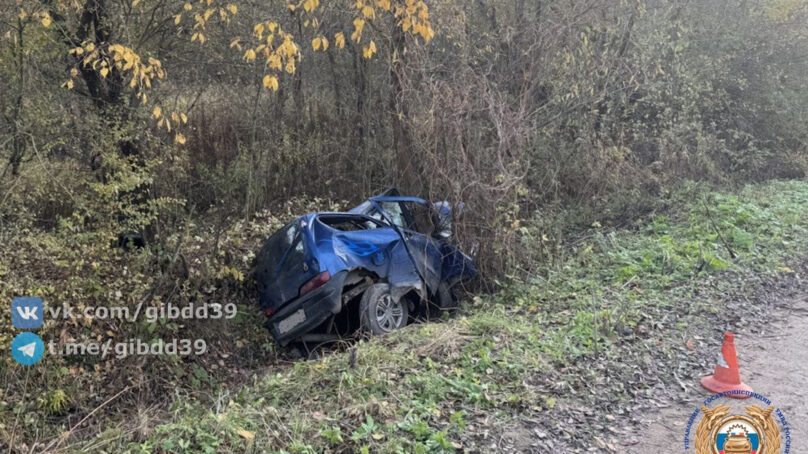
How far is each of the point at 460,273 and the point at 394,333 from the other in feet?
7.10

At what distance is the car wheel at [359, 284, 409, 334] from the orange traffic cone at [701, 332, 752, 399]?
3494 mm

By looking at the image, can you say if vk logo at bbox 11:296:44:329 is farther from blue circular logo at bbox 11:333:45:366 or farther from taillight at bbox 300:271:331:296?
taillight at bbox 300:271:331:296

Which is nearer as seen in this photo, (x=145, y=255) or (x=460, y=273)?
(x=145, y=255)

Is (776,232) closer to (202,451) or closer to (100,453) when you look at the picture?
(202,451)

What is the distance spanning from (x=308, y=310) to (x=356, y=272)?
0.73 meters

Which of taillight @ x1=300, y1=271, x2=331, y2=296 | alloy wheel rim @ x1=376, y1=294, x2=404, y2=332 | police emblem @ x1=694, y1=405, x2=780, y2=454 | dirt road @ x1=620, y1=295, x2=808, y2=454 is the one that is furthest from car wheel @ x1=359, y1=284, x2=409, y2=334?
police emblem @ x1=694, y1=405, x2=780, y2=454

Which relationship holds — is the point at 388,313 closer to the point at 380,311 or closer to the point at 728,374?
the point at 380,311

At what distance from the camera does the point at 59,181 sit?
679cm

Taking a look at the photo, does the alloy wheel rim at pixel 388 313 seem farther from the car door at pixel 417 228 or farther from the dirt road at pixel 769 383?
the dirt road at pixel 769 383

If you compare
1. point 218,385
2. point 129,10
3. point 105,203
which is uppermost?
point 129,10

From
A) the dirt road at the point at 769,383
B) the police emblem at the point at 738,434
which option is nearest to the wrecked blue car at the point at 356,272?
the dirt road at the point at 769,383

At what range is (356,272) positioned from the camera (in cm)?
673

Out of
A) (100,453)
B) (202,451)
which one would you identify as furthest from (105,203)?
(202,451)

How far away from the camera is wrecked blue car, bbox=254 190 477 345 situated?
647cm
